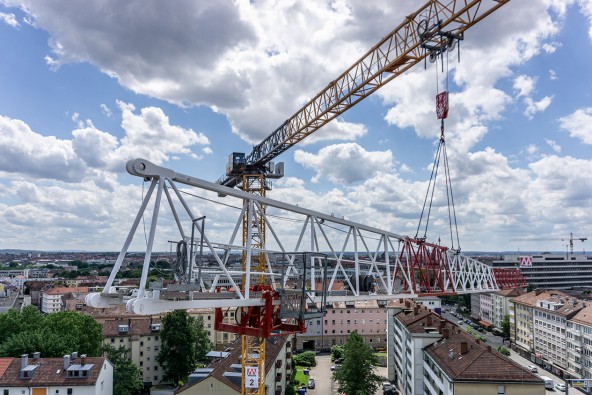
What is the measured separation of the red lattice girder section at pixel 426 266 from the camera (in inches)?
1334

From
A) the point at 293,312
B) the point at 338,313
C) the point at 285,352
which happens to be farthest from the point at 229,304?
Result: the point at 338,313

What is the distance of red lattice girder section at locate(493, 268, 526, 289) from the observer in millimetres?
57844

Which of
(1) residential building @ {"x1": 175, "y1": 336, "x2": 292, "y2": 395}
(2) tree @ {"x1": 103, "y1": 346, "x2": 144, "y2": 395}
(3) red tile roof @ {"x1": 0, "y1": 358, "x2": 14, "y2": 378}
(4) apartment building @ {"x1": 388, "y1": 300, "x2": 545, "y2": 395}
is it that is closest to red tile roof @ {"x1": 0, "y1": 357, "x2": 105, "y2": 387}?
(3) red tile roof @ {"x1": 0, "y1": 358, "x2": 14, "y2": 378}

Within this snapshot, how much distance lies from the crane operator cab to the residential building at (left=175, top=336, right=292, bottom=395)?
15795 mm

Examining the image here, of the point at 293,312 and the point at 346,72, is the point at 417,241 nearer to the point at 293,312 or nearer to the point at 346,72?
the point at 346,72

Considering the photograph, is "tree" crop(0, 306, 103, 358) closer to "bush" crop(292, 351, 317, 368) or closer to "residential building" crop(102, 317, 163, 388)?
"residential building" crop(102, 317, 163, 388)

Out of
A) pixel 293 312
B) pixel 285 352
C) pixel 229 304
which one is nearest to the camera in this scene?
pixel 229 304

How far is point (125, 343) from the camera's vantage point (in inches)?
2201

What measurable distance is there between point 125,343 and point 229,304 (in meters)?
43.5

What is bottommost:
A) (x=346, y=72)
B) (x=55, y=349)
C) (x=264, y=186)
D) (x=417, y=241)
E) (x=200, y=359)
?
(x=200, y=359)

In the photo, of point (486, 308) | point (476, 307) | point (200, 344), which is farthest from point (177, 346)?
point (476, 307)

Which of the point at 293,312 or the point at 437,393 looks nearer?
the point at 293,312

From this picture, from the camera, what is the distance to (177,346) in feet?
168

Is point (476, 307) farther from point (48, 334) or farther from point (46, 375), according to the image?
point (46, 375)
